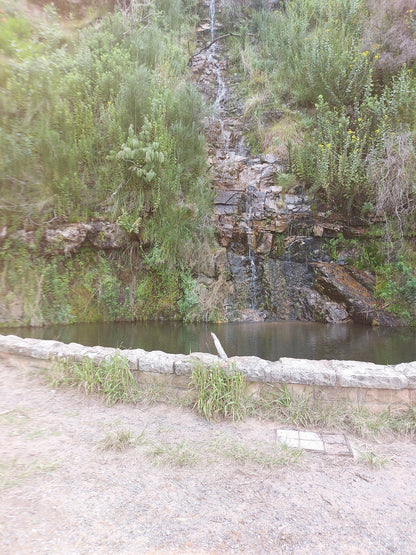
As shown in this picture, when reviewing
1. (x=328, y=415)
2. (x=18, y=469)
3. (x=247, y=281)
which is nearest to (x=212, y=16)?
(x=247, y=281)

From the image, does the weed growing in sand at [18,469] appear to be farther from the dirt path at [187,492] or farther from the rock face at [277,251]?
the rock face at [277,251]

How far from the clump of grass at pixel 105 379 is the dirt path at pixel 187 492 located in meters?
0.32

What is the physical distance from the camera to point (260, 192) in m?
8.61

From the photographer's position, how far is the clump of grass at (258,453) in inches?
91.9

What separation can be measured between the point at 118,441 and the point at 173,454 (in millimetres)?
436

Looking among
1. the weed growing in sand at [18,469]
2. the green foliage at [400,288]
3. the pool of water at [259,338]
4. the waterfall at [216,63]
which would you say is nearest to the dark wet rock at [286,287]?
the pool of water at [259,338]

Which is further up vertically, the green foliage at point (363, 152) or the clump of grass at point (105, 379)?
the green foliage at point (363, 152)

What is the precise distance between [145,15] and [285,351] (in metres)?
11.0

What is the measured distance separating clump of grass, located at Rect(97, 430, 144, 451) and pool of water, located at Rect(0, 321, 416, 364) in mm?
2684

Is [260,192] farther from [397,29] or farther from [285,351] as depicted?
[397,29]

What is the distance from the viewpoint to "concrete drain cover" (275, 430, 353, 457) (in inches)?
99.9

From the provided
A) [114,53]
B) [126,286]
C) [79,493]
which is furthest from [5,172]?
[79,493]

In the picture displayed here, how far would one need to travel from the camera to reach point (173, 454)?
7.74 feet

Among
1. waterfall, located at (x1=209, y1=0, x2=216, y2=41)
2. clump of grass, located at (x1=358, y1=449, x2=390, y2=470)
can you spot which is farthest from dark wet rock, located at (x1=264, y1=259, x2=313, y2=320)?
waterfall, located at (x1=209, y1=0, x2=216, y2=41)
